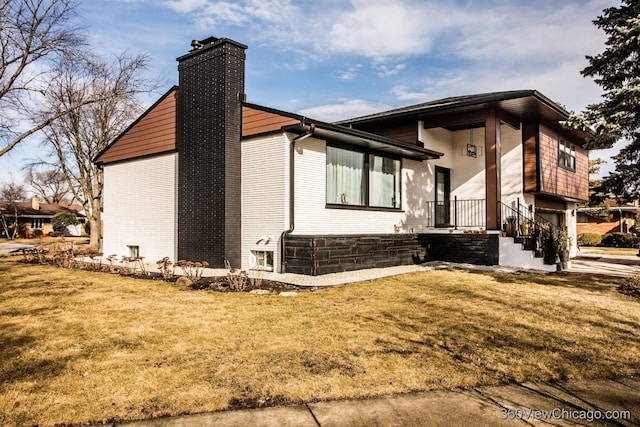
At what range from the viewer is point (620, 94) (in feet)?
31.9

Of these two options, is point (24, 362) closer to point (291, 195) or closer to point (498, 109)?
point (291, 195)

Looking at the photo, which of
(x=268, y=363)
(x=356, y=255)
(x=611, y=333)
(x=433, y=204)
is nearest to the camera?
(x=268, y=363)

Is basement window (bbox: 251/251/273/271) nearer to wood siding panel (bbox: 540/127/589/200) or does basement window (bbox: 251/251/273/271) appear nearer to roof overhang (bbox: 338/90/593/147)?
roof overhang (bbox: 338/90/593/147)

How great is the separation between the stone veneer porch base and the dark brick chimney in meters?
2.14

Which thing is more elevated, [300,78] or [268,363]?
[300,78]

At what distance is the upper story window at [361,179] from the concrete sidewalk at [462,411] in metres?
8.12

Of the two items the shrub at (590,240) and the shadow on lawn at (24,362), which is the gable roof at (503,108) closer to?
the shadow on lawn at (24,362)

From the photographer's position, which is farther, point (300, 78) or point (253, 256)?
point (300, 78)

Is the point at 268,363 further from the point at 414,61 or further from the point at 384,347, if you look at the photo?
the point at 414,61

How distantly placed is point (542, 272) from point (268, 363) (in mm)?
9703

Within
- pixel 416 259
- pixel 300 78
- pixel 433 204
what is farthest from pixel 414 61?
pixel 416 259

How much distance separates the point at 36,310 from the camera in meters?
6.15

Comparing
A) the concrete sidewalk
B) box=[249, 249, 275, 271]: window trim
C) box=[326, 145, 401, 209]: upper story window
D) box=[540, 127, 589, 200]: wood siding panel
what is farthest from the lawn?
box=[540, 127, 589, 200]: wood siding panel

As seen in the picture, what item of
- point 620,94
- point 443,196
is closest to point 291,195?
point 443,196
